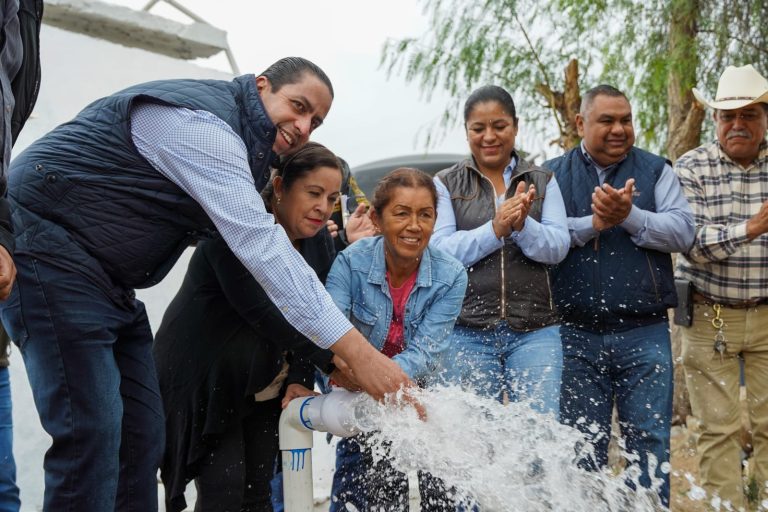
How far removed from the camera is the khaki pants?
462cm

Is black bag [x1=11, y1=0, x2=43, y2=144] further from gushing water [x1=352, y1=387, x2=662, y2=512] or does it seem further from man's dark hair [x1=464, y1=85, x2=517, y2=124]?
man's dark hair [x1=464, y1=85, x2=517, y2=124]

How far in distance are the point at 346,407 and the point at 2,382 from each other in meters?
1.52

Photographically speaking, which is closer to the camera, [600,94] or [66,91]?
[600,94]

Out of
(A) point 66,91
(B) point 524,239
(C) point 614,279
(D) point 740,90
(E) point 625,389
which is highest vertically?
(A) point 66,91

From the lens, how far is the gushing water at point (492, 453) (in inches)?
122

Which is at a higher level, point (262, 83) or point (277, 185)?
point (262, 83)

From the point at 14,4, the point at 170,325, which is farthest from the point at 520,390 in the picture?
the point at 14,4

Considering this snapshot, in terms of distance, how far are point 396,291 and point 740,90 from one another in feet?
8.14


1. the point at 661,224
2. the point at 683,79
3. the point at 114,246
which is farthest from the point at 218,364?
the point at 683,79

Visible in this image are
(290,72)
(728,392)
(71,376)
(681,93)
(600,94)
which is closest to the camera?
(71,376)

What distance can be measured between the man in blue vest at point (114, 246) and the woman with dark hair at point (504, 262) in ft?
3.95

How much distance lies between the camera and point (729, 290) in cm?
468

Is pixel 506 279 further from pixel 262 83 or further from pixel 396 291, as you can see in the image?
pixel 262 83

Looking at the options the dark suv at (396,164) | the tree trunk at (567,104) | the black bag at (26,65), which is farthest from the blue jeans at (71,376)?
the dark suv at (396,164)
